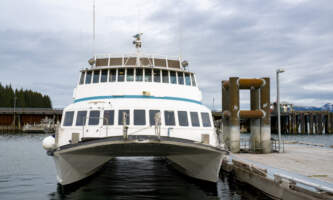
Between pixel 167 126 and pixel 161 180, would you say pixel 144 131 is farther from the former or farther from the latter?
pixel 161 180

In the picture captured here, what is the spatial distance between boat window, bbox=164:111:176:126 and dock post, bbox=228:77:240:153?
976cm

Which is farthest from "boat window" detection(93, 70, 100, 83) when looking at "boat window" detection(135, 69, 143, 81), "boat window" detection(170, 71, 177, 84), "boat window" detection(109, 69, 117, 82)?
"boat window" detection(170, 71, 177, 84)

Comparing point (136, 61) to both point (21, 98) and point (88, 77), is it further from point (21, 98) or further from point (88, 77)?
point (21, 98)

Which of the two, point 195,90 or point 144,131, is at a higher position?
point 195,90

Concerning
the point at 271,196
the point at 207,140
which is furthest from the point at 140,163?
the point at 271,196

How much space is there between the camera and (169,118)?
12.3m

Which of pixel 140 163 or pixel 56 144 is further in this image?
pixel 140 163

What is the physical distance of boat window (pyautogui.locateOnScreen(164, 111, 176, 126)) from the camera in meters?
12.2

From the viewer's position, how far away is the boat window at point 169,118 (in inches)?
479

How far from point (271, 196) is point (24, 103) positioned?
11092 cm

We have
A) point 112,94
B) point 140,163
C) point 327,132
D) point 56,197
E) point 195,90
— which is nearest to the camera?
point 56,197

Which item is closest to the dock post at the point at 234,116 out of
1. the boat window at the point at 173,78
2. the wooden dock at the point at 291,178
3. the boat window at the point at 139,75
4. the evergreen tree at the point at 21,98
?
the wooden dock at the point at 291,178

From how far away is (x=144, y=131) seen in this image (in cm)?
1179

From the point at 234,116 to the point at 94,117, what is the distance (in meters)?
11.9
